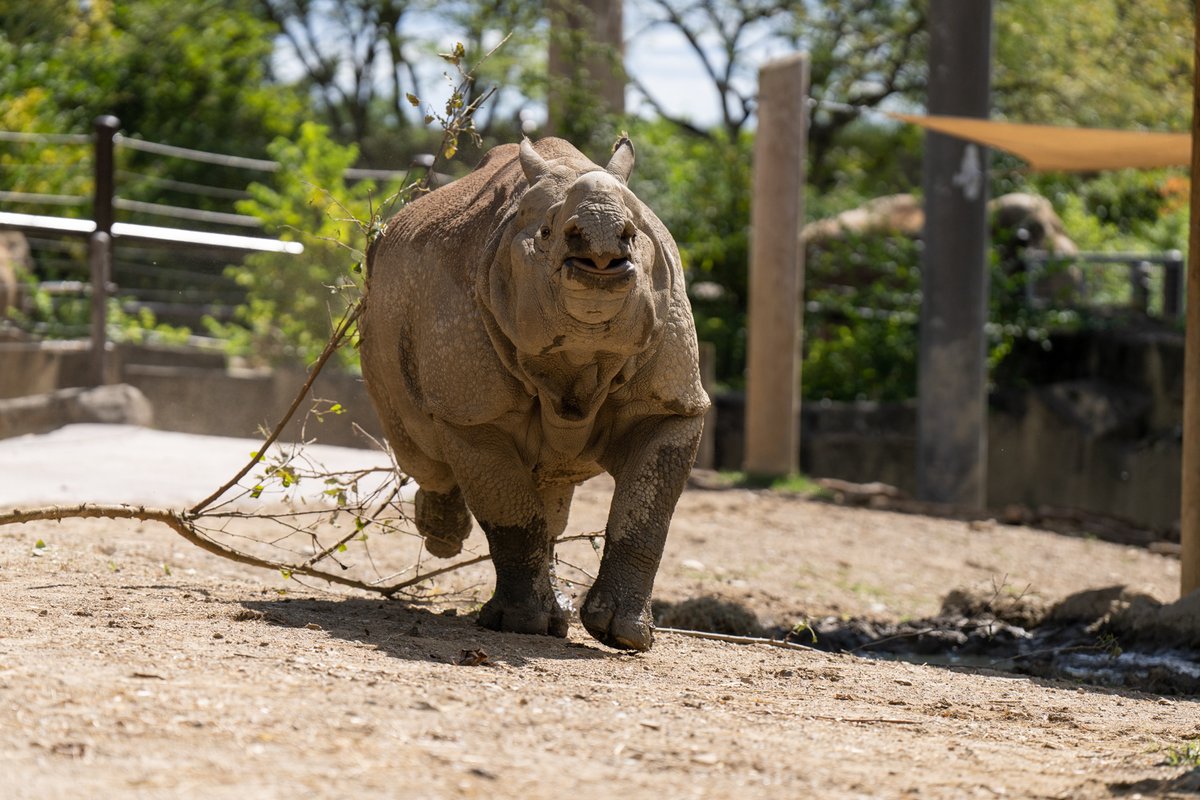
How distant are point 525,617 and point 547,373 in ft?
2.68

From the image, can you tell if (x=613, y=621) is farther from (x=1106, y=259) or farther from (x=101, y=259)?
(x=1106, y=259)

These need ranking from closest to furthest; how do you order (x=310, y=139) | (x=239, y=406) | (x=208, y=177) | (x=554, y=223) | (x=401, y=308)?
1. (x=554, y=223)
2. (x=401, y=308)
3. (x=239, y=406)
4. (x=310, y=139)
5. (x=208, y=177)

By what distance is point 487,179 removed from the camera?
18.3 ft

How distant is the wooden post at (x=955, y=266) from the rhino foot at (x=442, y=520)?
6210 mm

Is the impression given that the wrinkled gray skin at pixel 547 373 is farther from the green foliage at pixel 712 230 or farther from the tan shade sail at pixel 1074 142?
the green foliage at pixel 712 230

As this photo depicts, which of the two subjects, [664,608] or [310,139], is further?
[310,139]

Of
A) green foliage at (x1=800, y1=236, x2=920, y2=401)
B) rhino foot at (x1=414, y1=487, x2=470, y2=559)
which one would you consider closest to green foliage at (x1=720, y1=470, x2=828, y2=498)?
green foliage at (x1=800, y1=236, x2=920, y2=401)

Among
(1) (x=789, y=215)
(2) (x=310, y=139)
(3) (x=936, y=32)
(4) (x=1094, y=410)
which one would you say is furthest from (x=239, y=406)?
(4) (x=1094, y=410)

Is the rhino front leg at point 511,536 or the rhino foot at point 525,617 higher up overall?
the rhino front leg at point 511,536

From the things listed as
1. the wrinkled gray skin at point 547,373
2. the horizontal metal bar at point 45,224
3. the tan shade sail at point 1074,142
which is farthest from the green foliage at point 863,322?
the wrinkled gray skin at point 547,373

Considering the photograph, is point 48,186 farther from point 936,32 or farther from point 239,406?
point 936,32

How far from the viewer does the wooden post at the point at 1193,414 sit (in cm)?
648

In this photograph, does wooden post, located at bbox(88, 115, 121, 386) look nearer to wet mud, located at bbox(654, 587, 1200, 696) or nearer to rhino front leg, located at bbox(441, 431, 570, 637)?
wet mud, located at bbox(654, 587, 1200, 696)

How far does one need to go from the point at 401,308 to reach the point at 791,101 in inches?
266
